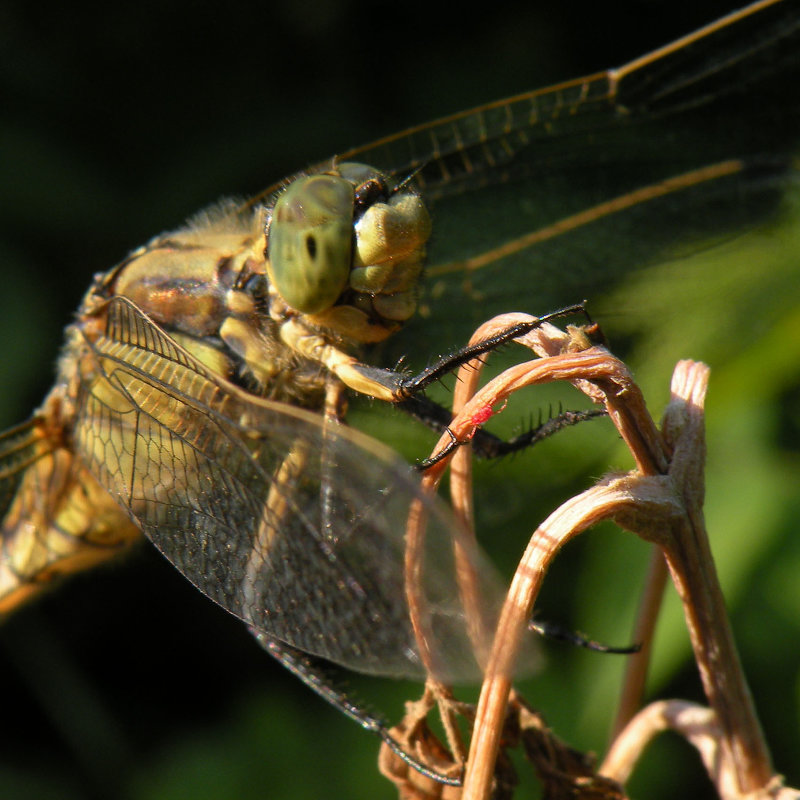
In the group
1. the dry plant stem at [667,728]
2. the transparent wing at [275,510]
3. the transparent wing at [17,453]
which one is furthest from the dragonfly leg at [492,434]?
the transparent wing at [17,453]

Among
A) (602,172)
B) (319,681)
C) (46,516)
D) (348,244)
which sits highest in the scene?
(348,244)

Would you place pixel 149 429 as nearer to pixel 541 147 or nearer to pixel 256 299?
pixel 256 299

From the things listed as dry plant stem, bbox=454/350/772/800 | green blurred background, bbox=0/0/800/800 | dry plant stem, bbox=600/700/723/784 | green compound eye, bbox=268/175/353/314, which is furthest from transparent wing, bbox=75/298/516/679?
green blurred background, bbox=0/0/800/800

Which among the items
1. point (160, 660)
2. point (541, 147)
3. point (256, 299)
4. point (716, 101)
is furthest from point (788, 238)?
point (160, 660)

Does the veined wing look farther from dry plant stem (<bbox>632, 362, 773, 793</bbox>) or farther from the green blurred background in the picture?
dry plant stem (<bbox>632, 362, 773, 793</bbox>)

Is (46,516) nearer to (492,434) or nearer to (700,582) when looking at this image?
(492,434)

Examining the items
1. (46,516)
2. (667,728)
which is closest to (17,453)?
(46,516)

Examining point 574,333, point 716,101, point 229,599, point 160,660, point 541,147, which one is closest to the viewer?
point 574,333
